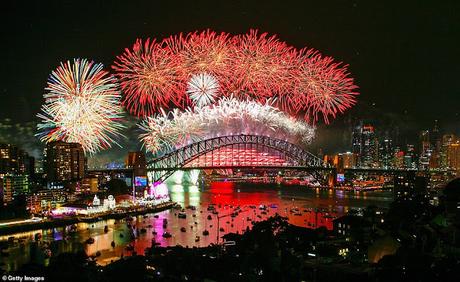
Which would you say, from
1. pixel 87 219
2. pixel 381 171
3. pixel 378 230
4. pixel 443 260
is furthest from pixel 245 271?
pixel 381 171

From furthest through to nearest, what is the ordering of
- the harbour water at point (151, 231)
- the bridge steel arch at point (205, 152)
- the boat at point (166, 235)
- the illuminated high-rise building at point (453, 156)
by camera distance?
the illuminated high-rise building at point (453, 156) < the bridge steel arch at point (205, 152) < the boat at point (166, 235) < the harbour water at point (151, 231)

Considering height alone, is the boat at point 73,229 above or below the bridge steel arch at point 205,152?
below

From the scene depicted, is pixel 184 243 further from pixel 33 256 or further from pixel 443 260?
pixel 443 260

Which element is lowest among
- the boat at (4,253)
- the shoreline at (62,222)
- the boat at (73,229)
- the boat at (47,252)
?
the boat at (47,252)

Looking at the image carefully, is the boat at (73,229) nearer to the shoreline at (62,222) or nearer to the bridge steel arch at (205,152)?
the shoreline at (62,222)

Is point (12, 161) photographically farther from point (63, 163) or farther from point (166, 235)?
point (166, 235)

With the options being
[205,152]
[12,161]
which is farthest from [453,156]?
[12,161]

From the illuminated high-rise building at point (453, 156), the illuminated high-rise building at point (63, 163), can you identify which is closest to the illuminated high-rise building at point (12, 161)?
the illuminated high-rise building at point (63, 163)
